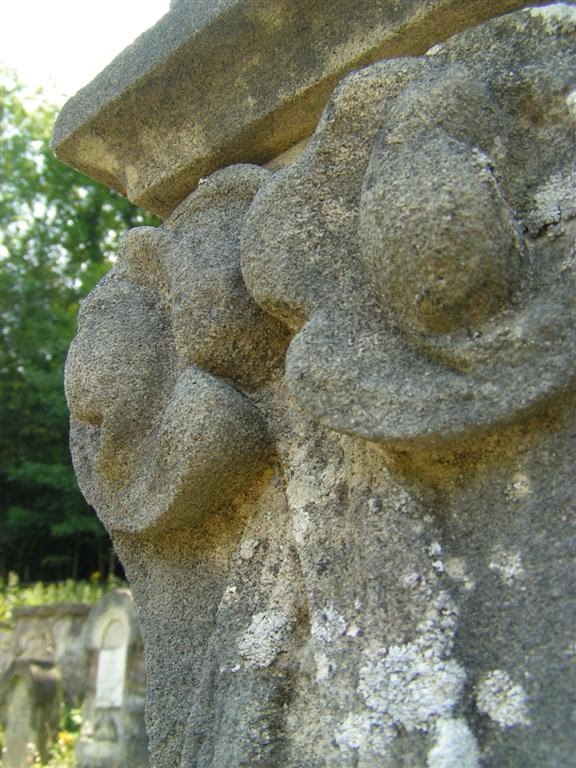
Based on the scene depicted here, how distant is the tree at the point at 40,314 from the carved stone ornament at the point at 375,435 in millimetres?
10409

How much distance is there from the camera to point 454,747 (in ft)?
2.96

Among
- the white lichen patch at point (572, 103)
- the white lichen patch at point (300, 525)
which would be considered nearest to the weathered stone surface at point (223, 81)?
the white lichen patch at point (572, 103)

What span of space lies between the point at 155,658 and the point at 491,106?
1.00 metres

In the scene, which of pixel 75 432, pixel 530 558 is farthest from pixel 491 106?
pixel 75 432

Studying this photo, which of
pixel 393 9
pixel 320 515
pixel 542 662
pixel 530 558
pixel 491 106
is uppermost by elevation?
pixel 393 9

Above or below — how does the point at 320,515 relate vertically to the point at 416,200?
below

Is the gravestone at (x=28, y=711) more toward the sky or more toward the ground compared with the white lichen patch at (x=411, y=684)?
more toward the sky

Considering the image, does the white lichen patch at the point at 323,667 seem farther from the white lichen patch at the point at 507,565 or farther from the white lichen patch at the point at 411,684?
the white lichen patch at the point at 507,565

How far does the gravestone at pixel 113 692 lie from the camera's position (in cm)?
471

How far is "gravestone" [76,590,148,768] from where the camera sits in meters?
4.71

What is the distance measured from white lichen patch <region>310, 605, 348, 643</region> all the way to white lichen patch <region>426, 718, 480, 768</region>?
0.18 metres

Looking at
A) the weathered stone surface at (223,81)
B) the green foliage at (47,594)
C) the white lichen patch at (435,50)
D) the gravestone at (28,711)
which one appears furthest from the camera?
the green foliage at (47,594)

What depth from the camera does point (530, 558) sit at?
0.97 meters

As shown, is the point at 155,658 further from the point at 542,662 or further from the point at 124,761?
the point at 124,761
